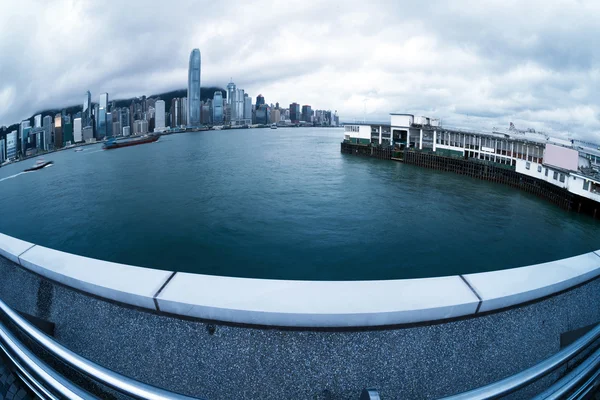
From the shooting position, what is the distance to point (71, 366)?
2.63 ft

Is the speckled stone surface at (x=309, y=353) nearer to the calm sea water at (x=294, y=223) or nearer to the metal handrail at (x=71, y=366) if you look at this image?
the metal handrail at (x=71, y=366)

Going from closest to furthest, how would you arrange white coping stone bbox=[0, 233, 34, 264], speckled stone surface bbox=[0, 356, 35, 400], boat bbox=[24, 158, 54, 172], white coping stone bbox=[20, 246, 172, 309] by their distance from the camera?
1. speckled stone surface bbox=[0, 356, 35, 400]
2. white coping stone bbox=[20, 246, 172, 309]
3. white coping stone bbox=[0, 233, 34, 264]
4. boat bbox=[24, 158, 54, 172]

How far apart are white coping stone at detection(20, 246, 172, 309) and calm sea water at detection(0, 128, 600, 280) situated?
8014 mm

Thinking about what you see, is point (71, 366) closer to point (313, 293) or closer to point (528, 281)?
point (313, 293)

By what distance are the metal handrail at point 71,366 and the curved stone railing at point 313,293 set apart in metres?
0.31

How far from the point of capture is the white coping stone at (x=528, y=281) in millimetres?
1236

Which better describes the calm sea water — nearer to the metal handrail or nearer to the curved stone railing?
the curved stone railing

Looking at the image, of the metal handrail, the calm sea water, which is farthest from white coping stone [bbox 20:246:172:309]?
the calm sea water

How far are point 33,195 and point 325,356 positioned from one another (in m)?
23.6

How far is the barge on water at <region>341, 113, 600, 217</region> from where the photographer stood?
56.6ft

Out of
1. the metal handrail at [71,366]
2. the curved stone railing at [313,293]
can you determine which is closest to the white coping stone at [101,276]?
the curved stone railing at [313,293]

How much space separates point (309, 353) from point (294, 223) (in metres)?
11.9

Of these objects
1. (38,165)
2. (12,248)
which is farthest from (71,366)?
(38,165)

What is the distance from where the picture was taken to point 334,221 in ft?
44.1
